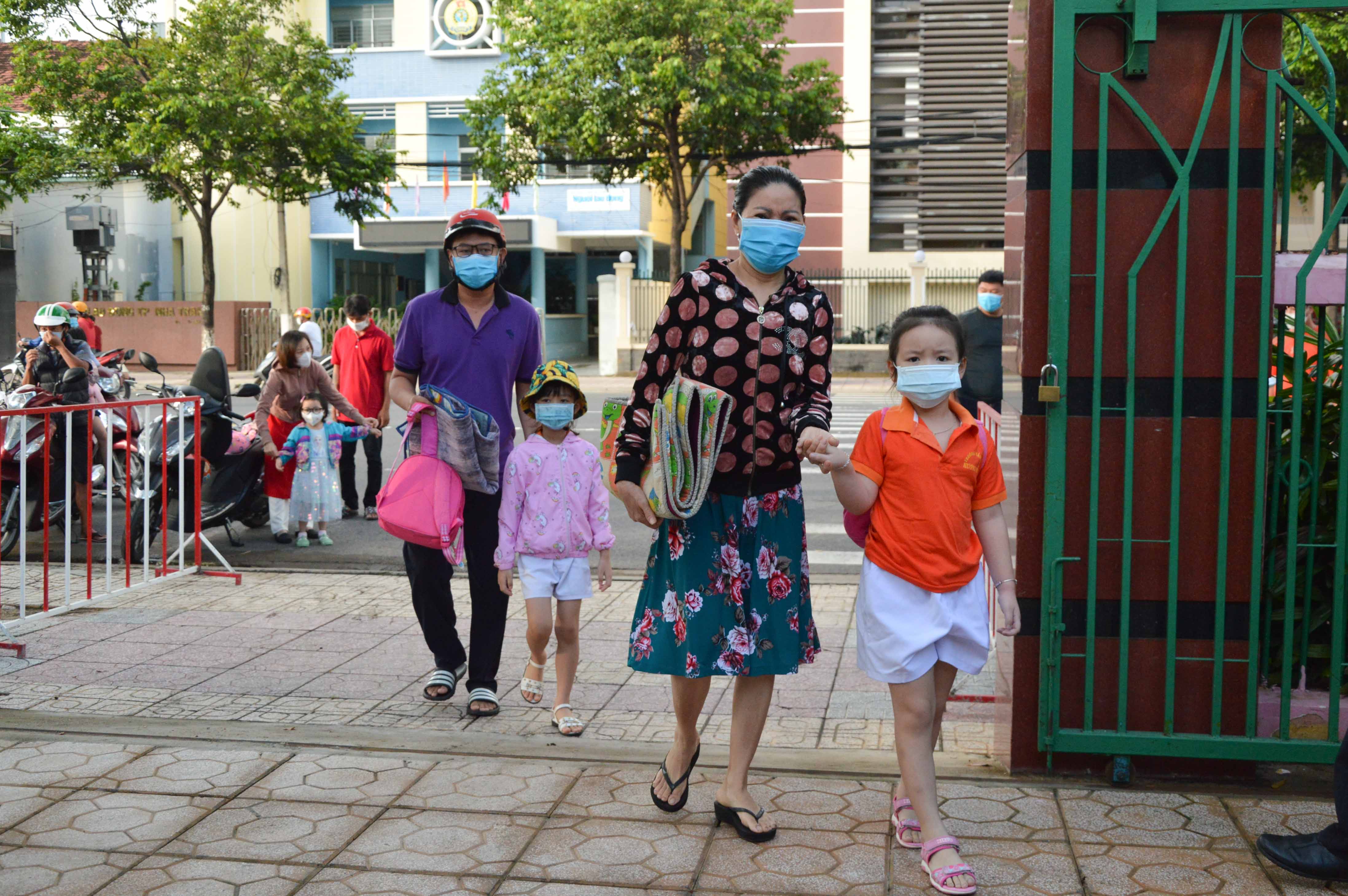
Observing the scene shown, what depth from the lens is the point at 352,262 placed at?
35938mm

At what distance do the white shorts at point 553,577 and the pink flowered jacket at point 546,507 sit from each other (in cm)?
2

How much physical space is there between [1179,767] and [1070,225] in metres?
1.70

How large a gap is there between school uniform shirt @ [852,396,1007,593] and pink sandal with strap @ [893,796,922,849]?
65cm

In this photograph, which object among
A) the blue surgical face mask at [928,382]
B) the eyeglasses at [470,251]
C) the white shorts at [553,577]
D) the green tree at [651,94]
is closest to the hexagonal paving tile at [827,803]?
the white shorts at [553,577]

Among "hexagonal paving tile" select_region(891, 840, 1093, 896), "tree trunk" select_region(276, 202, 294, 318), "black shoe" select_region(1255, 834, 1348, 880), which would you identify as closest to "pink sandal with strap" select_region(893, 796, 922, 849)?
"hexagonal paving tile" select_region(891, 840, 1093, 896)

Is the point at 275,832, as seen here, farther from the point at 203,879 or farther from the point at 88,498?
the point at 88,498

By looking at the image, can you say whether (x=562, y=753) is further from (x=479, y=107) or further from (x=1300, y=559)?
(x=479, y=107)

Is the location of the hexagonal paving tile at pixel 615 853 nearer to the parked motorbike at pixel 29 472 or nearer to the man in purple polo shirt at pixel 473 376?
the man in purple polo shirt at pixel 473 376

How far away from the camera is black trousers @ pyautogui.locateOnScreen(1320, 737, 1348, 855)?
3.23m

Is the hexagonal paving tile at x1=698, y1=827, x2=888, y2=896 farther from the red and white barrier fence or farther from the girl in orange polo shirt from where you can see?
the red and white barrier fence

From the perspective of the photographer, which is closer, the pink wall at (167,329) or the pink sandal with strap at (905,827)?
the pink sandal with strap at (905,827)

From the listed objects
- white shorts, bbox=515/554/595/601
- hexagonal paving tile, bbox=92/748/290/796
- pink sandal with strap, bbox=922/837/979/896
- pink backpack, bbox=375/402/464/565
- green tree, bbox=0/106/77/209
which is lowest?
hexagonal paving tile, bbox=92/748/290/796

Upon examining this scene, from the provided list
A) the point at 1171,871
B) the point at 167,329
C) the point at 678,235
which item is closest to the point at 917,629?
the point at 1171,871

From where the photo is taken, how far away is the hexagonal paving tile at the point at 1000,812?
11.9 ft
